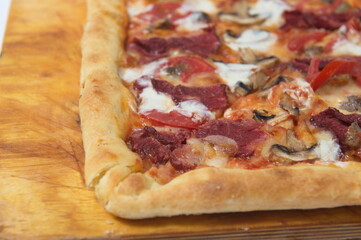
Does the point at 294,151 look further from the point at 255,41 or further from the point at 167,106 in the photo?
the point at 255,41

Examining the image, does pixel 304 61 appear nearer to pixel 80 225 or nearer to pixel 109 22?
pixel 109 22

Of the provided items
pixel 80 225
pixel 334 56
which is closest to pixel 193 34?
pixel 334 56

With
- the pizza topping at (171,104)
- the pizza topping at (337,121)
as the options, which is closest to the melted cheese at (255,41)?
the pizza topping at (171,104)

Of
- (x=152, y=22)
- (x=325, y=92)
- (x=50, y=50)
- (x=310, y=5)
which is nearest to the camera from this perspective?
(x=325, y=92)

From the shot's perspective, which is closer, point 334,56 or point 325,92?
point 325,92

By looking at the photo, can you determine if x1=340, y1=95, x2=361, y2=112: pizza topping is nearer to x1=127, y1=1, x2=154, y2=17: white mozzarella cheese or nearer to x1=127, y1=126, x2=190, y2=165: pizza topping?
x1=127, y1=126, x2=190, y2=165: pizza topping

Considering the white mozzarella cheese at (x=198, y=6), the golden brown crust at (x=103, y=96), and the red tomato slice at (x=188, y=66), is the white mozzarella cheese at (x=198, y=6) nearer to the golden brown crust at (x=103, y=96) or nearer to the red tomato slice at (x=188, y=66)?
the golden brown crust at (x=103, y=96)

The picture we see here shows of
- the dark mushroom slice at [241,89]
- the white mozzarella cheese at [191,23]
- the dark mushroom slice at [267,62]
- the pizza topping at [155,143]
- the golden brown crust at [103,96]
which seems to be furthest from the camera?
the white mozzarella cheese at [191,23]
